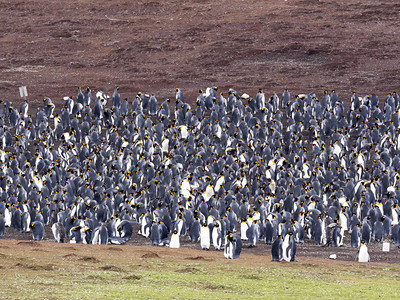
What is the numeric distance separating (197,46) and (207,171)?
94.9 ft

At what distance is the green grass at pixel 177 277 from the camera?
17.5m

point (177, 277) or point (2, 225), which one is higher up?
point (177, 277)

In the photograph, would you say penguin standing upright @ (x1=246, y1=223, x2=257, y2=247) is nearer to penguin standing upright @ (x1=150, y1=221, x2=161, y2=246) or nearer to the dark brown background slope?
penguin standing upright @ (x1=150, y1=221, x2=161, y2=246)

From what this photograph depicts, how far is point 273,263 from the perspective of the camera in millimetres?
22625

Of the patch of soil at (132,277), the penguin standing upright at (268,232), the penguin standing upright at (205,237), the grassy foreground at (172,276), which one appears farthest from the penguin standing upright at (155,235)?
the patch of soil at (132,277)

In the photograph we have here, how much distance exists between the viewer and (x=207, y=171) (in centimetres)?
3381

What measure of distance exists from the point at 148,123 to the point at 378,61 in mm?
21902

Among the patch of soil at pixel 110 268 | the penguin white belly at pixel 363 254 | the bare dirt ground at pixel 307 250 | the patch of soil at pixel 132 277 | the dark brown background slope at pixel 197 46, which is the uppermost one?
the dark brown background slope at pixel 197 46

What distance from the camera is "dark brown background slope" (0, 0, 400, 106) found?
2094 inches

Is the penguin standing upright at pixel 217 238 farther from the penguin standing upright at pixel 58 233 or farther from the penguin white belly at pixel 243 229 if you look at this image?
the penguin standing upright at pixel 58 233

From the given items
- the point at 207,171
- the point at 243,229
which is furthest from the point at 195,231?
the point at 207,171

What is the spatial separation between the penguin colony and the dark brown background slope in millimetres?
6675

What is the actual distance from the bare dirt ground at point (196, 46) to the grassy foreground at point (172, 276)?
24.9 metres

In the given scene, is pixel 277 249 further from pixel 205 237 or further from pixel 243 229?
pixel 243 229
